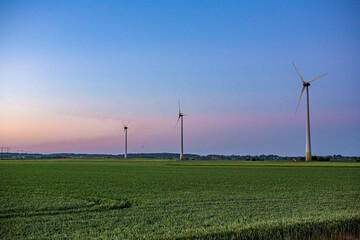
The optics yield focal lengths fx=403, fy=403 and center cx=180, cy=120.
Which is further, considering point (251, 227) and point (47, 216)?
point (47, 216)

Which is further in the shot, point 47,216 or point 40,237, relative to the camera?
point 47,216

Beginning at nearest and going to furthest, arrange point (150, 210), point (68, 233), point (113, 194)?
point (68, 233) < point (150, 210) < point (113, 194)

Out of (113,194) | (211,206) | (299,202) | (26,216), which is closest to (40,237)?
(26,216)

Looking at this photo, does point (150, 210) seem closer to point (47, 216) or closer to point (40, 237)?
point (47, 216)

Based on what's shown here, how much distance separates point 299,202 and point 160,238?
42.7ft

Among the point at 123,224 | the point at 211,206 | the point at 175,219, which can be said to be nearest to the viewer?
the point at 123,224

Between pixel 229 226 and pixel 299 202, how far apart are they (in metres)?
10.0

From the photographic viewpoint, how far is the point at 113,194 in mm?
27922

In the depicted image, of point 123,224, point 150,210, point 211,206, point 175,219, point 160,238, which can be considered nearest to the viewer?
point 160,238

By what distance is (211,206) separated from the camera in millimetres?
22203

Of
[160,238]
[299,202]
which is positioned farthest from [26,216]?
[299,202]

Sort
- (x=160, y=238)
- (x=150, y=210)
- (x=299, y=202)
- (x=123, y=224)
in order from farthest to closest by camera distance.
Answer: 1. (x=299, y=202)
2. (x=150, y=210)
3. (x=123, y=224)
4. (x=160, y=238)

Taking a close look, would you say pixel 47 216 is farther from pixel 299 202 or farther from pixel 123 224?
pixel 299 202

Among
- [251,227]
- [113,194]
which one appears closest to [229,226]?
[251,227]
